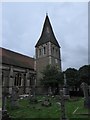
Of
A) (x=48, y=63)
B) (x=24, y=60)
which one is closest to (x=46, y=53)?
(x=48, y=63)

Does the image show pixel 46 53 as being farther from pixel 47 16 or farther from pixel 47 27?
pixel 47 16

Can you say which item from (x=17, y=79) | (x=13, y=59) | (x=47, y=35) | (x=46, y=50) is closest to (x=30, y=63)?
(x=46, y=50)

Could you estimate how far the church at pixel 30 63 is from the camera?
102 feet

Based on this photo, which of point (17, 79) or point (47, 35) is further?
point (47, 35)

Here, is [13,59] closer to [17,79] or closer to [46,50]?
[17,79]

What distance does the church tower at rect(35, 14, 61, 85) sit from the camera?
125 ft

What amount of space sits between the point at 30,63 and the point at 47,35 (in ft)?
24.5

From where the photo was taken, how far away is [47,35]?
40906 mm

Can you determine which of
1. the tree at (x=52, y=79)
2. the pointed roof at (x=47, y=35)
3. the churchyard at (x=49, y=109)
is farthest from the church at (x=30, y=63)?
the churchyard at (x=49, y=109)

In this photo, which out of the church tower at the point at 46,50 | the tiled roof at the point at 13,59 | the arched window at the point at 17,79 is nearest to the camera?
the tiled roof at the point at 13,59

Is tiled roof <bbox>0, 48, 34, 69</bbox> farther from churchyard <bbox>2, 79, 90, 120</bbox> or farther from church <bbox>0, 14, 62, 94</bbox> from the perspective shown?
churchyard <bbox>2, 79, 90, 120</bbox>

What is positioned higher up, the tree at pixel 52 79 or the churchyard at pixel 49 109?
the tree at pixel 52 79

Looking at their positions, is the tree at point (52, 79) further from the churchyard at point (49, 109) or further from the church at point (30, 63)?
the churchyard at point (49, 109)

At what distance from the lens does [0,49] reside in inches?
1366
